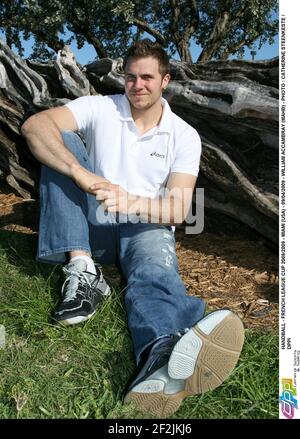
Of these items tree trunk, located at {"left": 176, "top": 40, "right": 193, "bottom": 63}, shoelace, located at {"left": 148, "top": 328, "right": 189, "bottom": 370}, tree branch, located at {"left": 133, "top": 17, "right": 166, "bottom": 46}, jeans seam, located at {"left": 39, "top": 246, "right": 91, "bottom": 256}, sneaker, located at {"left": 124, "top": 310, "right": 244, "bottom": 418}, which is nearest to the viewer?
sneaker, located at {"left": 124, "top": 310, "right": 244, "bottom": 418}

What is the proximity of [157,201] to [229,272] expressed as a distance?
138 cm

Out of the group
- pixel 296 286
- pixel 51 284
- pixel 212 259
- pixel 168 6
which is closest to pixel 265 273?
pixel 212 259

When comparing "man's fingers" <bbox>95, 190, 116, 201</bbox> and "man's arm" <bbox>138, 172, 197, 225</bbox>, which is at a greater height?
"man's fingers" <bbox>95, 190, 116, 201</bbox>

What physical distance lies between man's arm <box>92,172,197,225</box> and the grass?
2.16 feet

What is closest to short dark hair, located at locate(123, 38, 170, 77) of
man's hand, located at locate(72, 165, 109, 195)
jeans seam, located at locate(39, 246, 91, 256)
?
man's hand, located at locate(72, 165, 109, 195)

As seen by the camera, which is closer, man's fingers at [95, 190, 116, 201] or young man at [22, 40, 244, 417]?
young man at [22, 40, 244, 417]

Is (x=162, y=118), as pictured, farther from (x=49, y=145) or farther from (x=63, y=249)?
(x=63, y=249)

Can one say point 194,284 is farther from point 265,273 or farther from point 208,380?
point 208,380

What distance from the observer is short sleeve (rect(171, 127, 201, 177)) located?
4129mm

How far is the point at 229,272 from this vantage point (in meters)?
4.85

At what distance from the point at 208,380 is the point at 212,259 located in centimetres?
232

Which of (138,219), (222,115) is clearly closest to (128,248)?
(138,219)

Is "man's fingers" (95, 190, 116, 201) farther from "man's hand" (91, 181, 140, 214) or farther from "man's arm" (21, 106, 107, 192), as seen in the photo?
"man's arm" (21, 106, 107, 192)

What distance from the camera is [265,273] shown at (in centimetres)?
484
